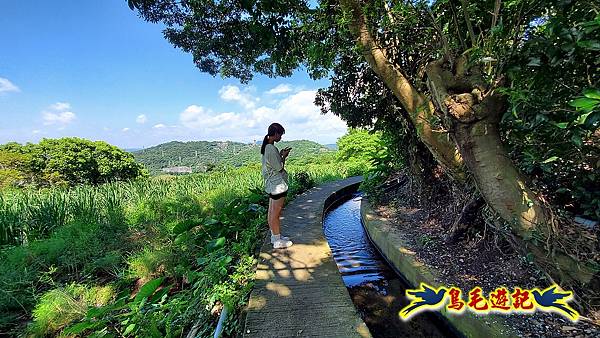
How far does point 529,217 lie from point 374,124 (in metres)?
4.39

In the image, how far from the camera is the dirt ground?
2146 mm

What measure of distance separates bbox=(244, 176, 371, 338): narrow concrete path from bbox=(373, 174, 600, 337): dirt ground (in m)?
1.20

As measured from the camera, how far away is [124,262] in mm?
4648

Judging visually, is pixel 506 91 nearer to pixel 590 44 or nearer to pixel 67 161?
pixel 590 44

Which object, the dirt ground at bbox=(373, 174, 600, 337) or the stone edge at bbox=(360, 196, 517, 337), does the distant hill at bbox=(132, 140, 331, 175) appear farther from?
the dirt ground at bbox=(373, 174, 600, 337)

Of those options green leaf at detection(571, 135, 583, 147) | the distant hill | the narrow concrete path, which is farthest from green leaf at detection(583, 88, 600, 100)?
the distant hill

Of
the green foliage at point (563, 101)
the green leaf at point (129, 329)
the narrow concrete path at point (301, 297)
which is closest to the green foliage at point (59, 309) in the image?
the green leaf at point (129, 329)

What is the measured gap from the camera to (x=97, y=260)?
454cm

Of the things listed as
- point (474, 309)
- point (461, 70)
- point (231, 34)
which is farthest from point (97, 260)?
point (461, 70)

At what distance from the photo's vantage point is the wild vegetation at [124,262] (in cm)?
273

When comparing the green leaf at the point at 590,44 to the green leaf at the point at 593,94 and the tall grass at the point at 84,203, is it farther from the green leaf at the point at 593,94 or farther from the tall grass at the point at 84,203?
the tall grass at the point at 84,203

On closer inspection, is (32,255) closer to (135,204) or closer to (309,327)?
(135,204)

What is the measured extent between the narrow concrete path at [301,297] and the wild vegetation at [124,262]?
0.64 ft

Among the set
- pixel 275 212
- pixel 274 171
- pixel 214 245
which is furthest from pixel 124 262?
pixel 274 171
